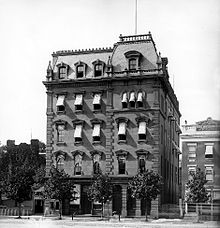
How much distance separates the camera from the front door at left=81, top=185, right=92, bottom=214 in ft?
129

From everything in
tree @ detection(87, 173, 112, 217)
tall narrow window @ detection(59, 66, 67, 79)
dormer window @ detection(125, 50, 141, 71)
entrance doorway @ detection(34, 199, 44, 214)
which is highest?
dormer window @ detection(125, 50, 141, 71)

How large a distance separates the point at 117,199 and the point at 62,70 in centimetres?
1095

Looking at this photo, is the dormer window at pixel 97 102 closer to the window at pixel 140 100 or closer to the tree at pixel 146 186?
the window at pixel 140 100

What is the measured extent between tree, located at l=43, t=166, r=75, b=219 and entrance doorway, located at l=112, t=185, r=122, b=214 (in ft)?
10.5

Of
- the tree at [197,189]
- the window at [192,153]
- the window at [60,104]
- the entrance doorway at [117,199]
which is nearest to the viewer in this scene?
the tree at [197,189]

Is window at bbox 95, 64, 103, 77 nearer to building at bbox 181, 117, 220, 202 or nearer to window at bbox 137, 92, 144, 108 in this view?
window at bbox 137, 92, 144, 108

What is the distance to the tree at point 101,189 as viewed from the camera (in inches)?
1427

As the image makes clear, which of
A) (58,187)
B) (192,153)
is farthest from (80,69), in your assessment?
(192,153)

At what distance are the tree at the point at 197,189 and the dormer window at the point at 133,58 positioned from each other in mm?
9315

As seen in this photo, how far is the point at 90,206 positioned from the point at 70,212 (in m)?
1.57

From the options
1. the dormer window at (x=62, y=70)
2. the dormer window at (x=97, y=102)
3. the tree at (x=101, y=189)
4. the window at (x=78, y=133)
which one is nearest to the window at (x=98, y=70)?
the dormer window at (x=97, y=102)

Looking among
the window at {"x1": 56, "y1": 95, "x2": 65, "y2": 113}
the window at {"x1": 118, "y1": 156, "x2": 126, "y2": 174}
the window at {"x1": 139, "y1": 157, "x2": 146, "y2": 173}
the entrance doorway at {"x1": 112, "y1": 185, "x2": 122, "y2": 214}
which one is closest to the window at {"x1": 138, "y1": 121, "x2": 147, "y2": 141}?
the window at {"x1": 139, "y1": 157, "x2": 146, "y2": 173}

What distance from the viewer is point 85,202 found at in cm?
Answer: 3956

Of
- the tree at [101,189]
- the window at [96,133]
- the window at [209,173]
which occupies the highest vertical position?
the window at [96,133]
